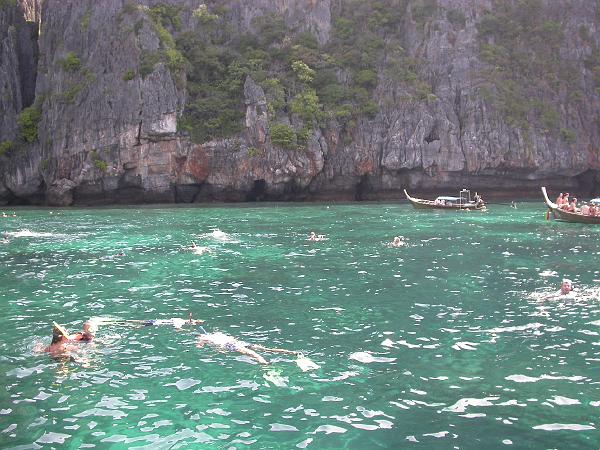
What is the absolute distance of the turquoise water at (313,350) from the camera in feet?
30.9

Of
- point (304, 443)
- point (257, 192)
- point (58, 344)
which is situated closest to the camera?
point (304, 443)

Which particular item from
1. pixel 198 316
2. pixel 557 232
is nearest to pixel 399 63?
pixel 557 232

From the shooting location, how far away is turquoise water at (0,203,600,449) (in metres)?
9.43

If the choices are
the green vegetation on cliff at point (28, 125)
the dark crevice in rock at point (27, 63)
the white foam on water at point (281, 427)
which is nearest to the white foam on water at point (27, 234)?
the white foam on water at point (281, 427)

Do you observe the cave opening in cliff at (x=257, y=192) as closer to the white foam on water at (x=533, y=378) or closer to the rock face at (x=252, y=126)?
the rock face at (x=252, y=126)

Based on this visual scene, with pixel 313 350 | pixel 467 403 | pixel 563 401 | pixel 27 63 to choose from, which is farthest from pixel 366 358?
pixel 27 63

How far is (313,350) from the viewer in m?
13.2

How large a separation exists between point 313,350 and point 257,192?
5503 centimetres

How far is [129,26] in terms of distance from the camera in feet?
208

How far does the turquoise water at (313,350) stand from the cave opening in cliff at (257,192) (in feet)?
124

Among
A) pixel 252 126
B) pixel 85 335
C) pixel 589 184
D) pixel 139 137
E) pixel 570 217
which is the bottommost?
pixel 85 335

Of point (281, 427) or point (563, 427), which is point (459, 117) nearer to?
point (563, 427)

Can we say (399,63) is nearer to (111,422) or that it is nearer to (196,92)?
(196,92)

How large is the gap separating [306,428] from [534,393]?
13.8 ft
